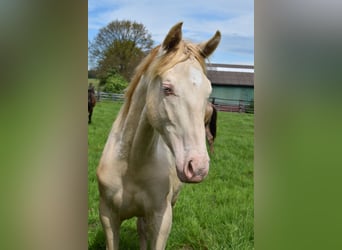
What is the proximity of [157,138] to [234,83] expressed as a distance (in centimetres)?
31

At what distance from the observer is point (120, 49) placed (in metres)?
1.19

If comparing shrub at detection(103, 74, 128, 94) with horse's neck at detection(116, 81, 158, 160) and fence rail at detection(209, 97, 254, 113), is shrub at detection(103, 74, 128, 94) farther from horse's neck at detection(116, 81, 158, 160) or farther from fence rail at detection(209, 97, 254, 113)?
fence rail at detection(209, 97, 254, 113)

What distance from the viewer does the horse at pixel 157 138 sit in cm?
82

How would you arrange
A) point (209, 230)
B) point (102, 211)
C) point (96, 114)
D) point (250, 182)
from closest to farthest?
point (102, 211) → point (96, 114) → point (209, 230) → point (250, 182)

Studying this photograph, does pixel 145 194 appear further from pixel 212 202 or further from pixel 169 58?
pixel 212 202

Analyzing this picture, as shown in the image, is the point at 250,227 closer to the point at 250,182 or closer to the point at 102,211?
the point at 250,182

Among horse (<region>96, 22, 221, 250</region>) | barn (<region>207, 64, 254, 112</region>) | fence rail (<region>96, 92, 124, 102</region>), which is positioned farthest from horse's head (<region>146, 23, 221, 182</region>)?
fence rail (<region>96, 92, 124, 102</region>)

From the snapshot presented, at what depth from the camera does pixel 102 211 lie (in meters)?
1.10

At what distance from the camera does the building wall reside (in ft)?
3.41

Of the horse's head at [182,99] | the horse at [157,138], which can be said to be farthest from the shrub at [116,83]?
the horse's head at [182,99]

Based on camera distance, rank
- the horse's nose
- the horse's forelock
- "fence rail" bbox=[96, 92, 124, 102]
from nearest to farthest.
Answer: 1. the horse's nose
2. the horse's forelock
3. "fence rail" bbox=[96, 92, 124, 102]

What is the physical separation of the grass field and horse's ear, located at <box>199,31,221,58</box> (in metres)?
0.28
